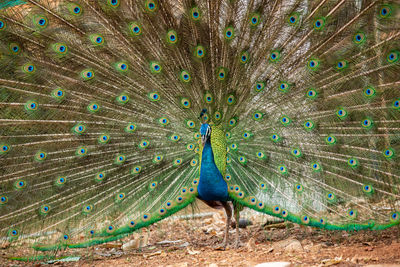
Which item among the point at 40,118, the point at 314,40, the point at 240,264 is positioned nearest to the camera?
the point at 240,264

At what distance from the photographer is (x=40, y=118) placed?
13.3ft

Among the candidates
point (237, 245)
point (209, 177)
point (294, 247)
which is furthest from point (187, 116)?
point (294, 247)

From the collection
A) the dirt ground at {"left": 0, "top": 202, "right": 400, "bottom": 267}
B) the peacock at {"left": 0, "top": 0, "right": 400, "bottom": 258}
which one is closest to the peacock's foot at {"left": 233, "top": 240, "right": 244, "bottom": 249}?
the dirt ground at {"left": 0, "top": 202, "right": 400, "bottom": 267}

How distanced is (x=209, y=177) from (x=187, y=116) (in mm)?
714

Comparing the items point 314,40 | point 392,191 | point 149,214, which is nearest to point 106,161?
point 149,214

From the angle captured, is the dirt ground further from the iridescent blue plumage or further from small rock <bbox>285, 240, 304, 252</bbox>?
the iridescent blue plumage

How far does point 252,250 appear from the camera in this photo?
13.3ft

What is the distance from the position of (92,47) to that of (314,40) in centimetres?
216

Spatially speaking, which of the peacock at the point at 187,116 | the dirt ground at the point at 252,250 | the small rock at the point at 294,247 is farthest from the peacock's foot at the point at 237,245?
the small rock at the point at 294,247

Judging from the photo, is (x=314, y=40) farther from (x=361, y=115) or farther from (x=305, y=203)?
(x=305, y=203)

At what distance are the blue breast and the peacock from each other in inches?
0.4

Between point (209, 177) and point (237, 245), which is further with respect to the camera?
point (237, 245)

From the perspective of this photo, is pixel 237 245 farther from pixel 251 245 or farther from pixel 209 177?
pixel 209 177

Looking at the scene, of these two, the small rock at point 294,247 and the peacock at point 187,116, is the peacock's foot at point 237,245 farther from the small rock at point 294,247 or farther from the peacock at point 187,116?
the small rock at point 294,247
